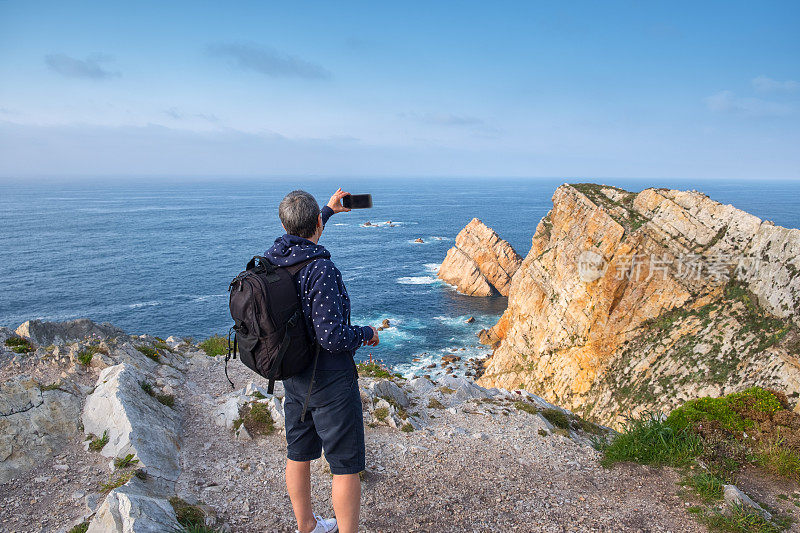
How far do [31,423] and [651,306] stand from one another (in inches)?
1487

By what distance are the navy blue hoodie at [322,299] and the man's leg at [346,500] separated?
Answer: 130 centimetres

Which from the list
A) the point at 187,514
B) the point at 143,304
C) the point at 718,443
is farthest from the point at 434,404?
the point at 143,304

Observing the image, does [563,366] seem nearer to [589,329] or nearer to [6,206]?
[589,329]

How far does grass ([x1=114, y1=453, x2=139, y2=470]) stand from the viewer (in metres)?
7.70

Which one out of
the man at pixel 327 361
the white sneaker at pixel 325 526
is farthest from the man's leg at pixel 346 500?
the white sneaker at pixel 325 526

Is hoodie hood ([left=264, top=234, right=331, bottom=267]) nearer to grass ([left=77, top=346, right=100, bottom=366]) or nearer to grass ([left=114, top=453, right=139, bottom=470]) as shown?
grass ([left=114, top=453, right=139, bottom=470])

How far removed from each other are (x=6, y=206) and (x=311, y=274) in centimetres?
22997

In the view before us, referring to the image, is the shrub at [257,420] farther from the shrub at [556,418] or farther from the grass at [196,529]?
the shrub at [556,418]

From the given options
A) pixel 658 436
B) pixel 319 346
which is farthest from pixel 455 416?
pixel 319 346

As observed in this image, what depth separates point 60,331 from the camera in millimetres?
17484

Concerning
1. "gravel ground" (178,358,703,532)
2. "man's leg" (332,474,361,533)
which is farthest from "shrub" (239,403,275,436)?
"man's leg" (332,474,361,533)

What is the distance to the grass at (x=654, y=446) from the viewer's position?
8805mm

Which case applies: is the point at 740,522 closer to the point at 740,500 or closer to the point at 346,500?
the point at 740,500

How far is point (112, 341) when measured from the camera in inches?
566
